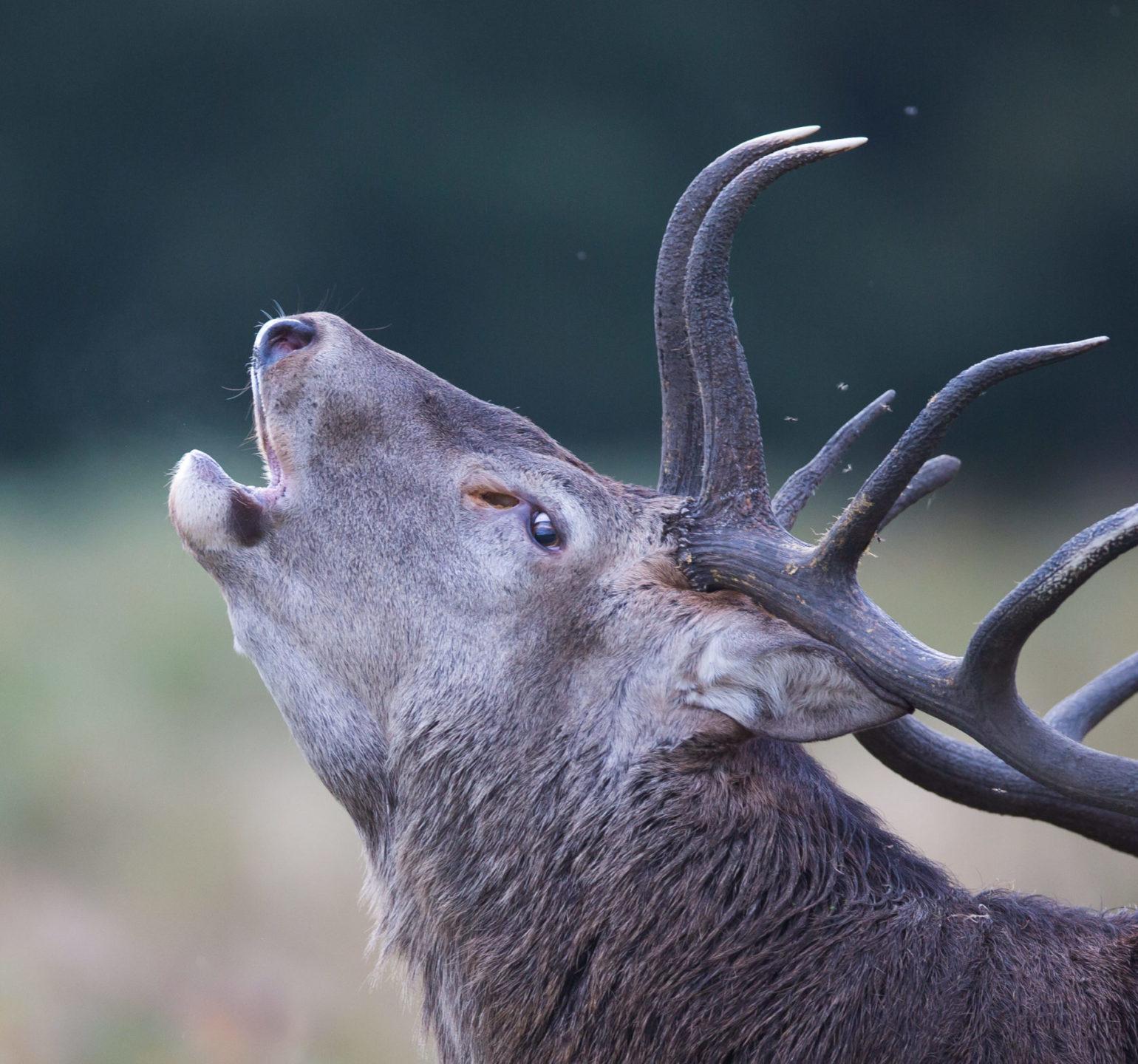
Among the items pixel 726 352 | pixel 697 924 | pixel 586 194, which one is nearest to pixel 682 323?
pixel 726 352

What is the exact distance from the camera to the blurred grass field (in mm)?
4453

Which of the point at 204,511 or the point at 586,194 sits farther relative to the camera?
the point at 586,194

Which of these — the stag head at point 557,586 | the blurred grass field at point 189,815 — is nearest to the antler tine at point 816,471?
the stag head at point 557,586

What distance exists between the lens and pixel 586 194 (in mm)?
9164

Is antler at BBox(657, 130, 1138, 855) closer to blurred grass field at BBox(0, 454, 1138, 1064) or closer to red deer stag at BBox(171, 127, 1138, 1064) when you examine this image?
red deer stag at BBox(171, 127, 1138, 1064)

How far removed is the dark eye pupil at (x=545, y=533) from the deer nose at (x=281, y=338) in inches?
24.5

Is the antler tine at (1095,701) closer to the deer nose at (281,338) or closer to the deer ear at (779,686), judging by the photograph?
the deer ear at (779,686)

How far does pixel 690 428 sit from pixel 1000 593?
15.2 feet

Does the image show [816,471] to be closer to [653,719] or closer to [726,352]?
[726,352]

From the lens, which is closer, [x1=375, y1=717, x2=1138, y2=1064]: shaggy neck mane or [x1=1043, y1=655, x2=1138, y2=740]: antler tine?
[x1=375, y1=717, x2=1138, y2=1064]: shaggy neck mane

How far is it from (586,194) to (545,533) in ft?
22.3

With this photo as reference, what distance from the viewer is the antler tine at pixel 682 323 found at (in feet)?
9.26

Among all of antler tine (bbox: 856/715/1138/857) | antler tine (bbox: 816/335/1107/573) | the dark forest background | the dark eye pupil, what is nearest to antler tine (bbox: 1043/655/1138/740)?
antler tine (bbox: 856/715/1138/857)

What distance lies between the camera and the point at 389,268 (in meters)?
9.12
